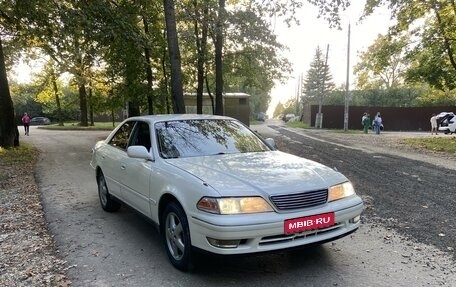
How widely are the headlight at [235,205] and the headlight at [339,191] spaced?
0.77 meters

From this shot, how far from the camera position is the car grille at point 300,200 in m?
3.68

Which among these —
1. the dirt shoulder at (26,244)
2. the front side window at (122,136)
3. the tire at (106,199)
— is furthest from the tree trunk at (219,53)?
the tire at (106,199)

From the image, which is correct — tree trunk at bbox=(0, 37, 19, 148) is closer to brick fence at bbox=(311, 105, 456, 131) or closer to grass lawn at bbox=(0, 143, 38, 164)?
grass lawn at bbox=(0, 143, 38, 164)

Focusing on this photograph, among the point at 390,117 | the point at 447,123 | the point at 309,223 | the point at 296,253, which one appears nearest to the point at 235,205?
the point at 309,223

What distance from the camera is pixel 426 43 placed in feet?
63.7

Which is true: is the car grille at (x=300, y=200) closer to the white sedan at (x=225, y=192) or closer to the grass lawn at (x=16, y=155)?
the white sedan at (x=225, y=192)

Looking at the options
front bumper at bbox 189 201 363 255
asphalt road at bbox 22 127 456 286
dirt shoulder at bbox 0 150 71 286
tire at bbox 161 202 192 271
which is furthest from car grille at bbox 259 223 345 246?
dirt shoulder at bbox 0 150 71 286

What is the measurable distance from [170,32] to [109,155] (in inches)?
269

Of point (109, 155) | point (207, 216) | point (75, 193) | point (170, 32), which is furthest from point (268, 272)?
point (170, 32)

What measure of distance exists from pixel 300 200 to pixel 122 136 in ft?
10.9

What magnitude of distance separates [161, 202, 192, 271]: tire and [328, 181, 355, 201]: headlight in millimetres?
1461

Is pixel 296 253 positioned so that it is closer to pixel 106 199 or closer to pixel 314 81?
pixel 106 199

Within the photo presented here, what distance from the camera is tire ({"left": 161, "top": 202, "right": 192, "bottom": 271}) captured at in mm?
3916

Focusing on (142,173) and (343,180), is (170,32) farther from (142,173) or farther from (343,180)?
(343,180)
